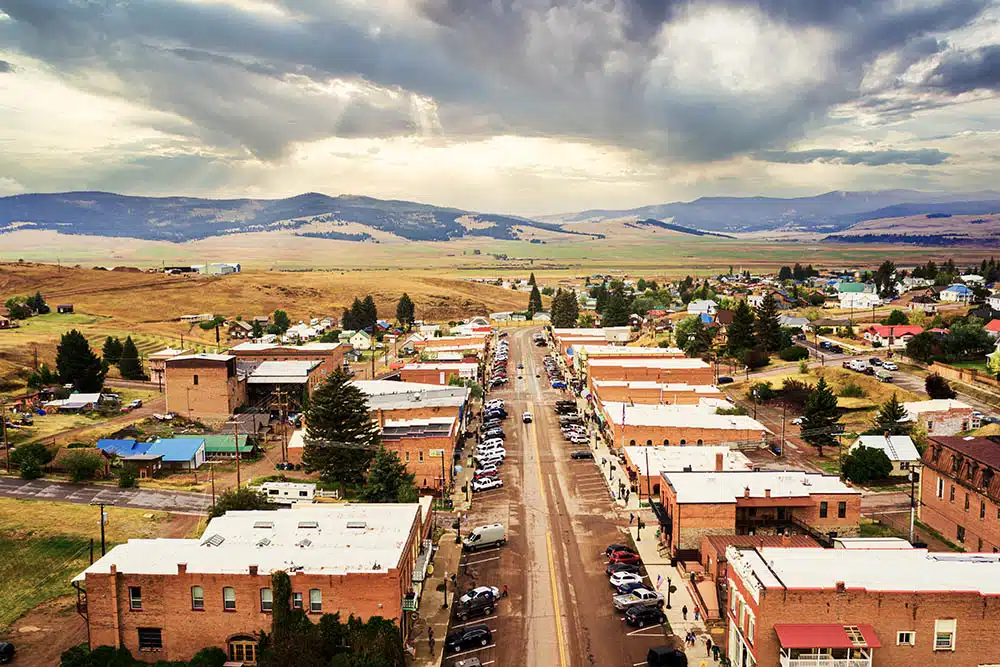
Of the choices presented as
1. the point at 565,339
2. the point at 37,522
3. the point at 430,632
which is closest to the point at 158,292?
the point at 565,339

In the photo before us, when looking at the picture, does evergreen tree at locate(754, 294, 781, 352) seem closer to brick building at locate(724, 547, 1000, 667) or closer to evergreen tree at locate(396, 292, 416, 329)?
evergreen tree at locate(396, 292, 416, 329)

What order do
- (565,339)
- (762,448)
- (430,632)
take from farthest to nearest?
(565,339) → (762,448) → (430,632)

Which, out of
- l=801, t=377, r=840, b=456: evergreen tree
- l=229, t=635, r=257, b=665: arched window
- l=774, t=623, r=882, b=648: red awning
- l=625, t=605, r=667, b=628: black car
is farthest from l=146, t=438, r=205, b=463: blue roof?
l=801, t=377, r=840, b=456: evergreen tree

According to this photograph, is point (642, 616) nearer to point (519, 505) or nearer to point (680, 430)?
point (519, 505)

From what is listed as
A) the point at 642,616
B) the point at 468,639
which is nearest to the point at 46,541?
the point at 468,639

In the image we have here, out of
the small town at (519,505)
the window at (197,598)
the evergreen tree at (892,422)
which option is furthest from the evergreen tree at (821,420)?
the window at (197,598)

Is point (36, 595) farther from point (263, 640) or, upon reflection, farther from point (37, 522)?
point (263, 640)
